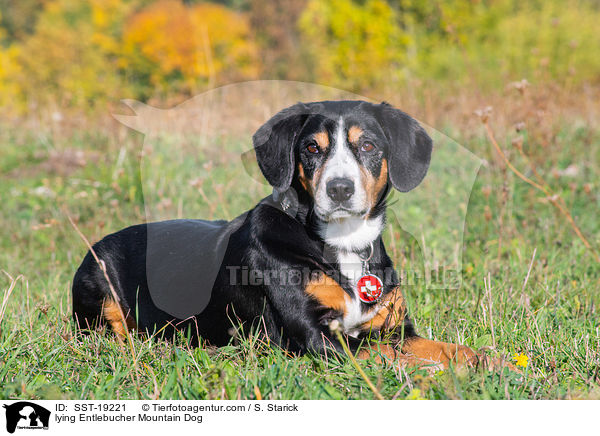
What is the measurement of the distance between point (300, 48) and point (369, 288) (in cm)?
1829

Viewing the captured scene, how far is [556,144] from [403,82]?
3299mm

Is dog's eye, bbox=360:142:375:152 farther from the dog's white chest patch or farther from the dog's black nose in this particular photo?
the dog's white chest patch

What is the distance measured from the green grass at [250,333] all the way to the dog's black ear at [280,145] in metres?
0.83

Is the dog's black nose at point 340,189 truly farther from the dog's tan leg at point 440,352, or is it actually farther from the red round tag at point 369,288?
the dog's tan leg at point 440,352

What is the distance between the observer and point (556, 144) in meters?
6.13

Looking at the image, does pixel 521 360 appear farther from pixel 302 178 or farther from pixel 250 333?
pixel 302 178

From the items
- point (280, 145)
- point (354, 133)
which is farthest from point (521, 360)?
point (280, 145)

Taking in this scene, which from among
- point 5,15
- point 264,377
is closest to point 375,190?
point 264,377

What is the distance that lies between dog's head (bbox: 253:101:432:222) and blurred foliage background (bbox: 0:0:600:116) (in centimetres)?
185

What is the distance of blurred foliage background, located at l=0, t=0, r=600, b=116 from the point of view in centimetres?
1025
